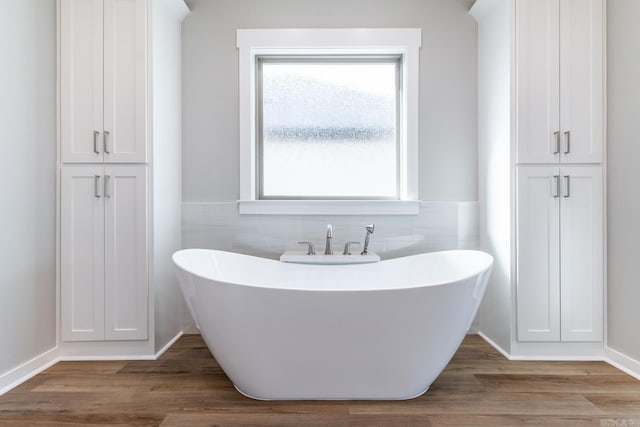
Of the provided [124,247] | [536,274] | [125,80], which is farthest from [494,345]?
[125,80]

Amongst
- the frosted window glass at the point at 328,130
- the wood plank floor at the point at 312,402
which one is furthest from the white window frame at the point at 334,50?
the wood plank floor at the point at 312,402

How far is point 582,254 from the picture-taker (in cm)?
220

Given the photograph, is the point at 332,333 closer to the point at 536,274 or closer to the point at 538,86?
the point at 536,274

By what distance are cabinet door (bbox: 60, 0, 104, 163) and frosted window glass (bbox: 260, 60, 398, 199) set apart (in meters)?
1.07

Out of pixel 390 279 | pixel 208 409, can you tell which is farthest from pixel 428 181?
pixel 208 409

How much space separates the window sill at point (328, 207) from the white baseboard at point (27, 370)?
4.48ft

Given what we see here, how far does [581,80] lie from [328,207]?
1699 millimetres

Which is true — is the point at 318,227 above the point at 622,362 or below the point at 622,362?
above

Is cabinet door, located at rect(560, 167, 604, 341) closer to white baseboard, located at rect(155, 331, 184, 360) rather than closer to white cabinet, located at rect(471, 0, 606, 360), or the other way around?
white cabinet, located at rect(471, 0, 606, 360)

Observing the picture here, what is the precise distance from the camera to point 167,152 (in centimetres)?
241

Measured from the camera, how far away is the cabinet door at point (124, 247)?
218 cm

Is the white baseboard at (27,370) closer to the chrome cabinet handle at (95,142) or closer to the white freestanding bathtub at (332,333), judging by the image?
the white freestanding bathtub at (332,333)

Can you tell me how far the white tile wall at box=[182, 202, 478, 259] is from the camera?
103 inches

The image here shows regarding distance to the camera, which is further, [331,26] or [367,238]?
[331,26]
